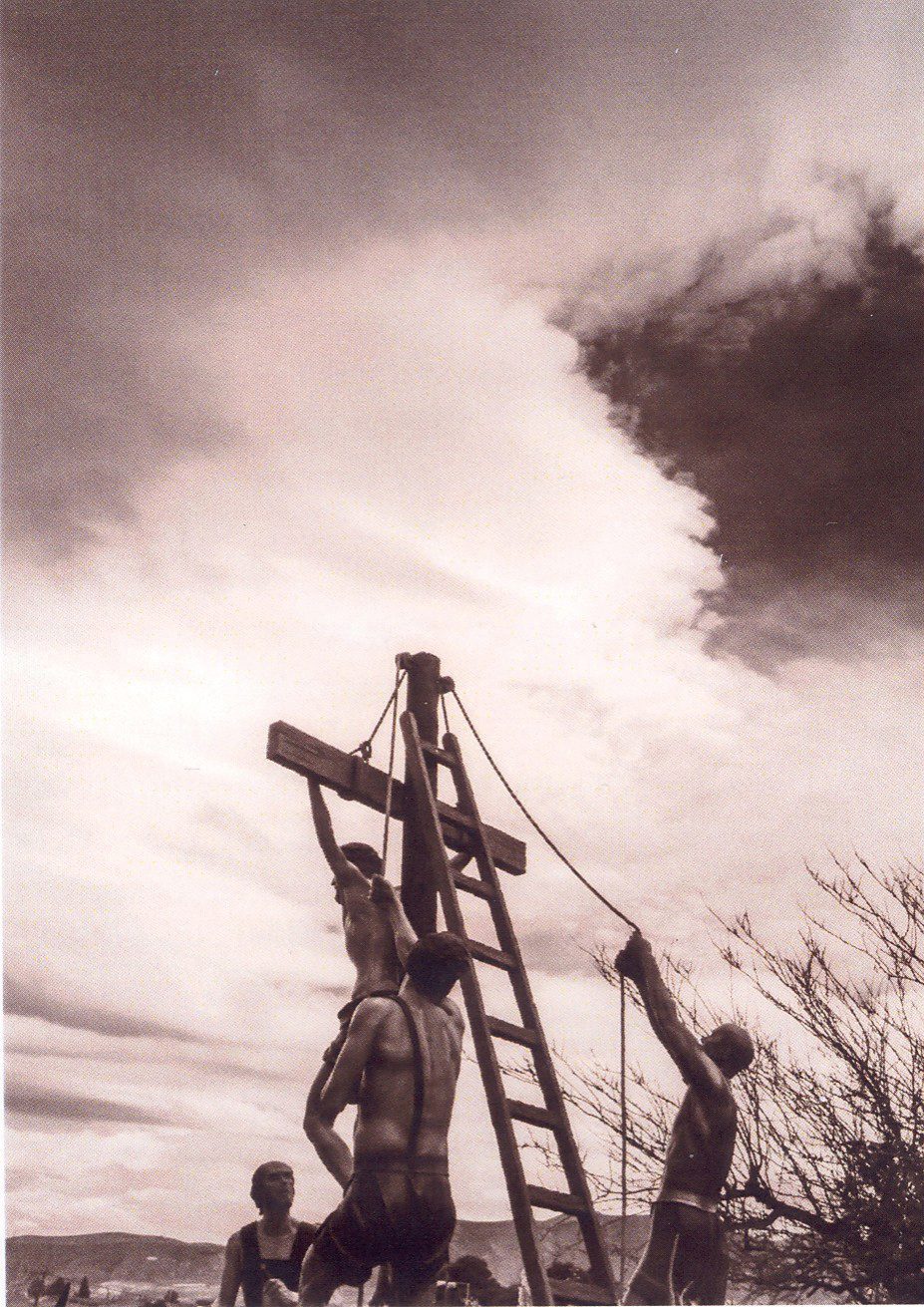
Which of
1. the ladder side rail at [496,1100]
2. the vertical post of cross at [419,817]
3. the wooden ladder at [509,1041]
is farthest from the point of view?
the vertical post of cross at [419,817]

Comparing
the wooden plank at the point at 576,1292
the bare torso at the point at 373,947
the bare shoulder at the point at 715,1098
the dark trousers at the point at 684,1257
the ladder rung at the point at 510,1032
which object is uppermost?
the bare torso at the point at 373,947

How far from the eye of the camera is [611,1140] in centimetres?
954

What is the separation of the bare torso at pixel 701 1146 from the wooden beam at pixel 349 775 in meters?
1.38

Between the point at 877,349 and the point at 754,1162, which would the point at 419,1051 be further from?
the point at 754,1162

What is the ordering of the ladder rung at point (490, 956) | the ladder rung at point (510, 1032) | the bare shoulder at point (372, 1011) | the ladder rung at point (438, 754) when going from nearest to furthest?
the bare shoulder at point (372, 1011), the ladder rung at point (510, 1032), the ladder rung at point (490, 956), the ladder rung at point (438, 754)

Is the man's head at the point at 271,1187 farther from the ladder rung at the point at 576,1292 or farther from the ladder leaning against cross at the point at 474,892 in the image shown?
the ladder rung at the point at 576,1292

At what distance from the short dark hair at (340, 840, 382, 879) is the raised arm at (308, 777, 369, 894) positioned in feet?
0.15

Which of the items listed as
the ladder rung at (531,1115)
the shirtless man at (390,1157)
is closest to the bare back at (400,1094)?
the shirtless man at (390,1157)

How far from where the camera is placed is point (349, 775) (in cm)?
475

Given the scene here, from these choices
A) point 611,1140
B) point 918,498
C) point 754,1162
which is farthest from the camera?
point 611,1140

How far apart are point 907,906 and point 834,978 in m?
1.38

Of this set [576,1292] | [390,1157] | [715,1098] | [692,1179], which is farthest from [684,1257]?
[390,1157]

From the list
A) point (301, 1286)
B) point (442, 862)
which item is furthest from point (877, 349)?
point (301, 1286)

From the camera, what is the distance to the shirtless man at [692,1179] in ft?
13.0
